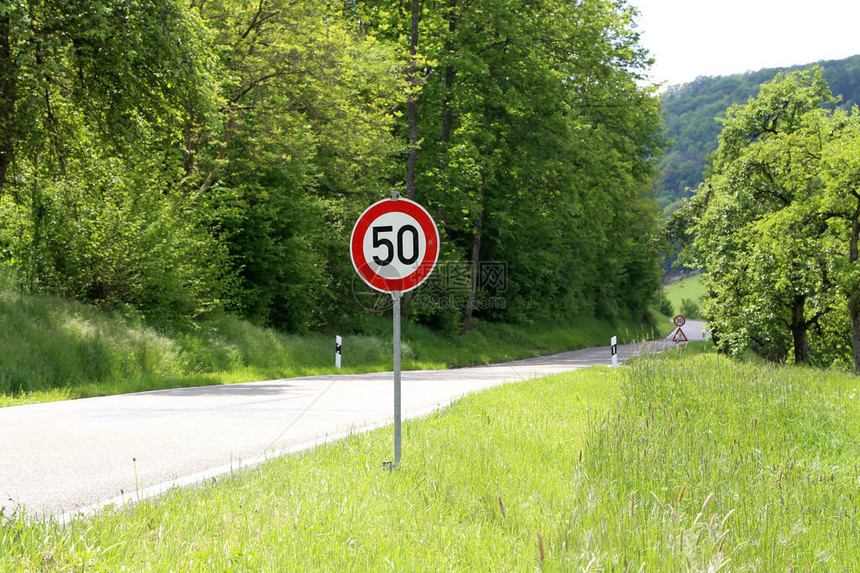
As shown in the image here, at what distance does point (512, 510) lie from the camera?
4.74 meters

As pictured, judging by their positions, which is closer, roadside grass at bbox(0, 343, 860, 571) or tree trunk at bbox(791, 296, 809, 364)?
roadside grass at bbox(0, 343, 860, 571)

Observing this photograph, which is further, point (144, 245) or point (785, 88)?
point (785, 88)

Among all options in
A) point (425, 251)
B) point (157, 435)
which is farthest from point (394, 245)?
point (157, 435)

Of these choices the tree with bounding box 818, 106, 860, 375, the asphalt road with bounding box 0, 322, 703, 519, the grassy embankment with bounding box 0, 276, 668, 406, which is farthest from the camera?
the tree with bounding box 818, 106, 860, 375

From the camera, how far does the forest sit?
13.8 meters

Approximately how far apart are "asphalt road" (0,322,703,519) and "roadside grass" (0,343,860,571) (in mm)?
541

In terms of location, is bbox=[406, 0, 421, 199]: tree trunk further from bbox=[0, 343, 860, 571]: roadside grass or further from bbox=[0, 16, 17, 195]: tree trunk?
bbox=[0, 343, 860, 571]: roadside grass

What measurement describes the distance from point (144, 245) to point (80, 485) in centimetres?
1155

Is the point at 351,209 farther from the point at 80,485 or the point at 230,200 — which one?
the point at 80,485

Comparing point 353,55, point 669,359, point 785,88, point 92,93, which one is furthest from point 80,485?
point 785,88

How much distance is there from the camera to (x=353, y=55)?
74.3ft

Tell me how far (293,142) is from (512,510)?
17.4 m

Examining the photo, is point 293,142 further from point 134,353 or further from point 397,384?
point 397,384

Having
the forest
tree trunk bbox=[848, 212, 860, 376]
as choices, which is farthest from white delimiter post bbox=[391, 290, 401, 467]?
tree trunk bbox=[848, 212, 860, 376]
